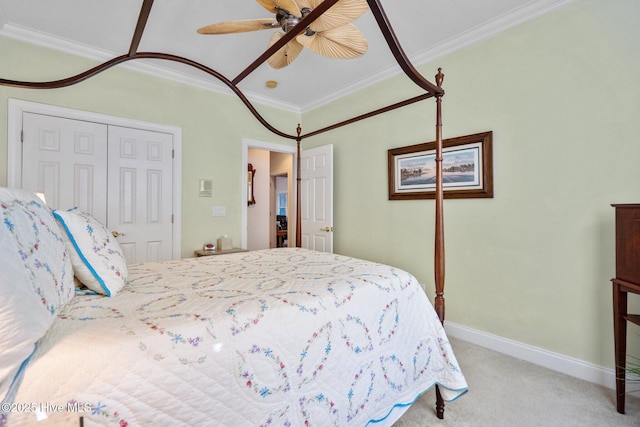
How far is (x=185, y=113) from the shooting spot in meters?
3.40

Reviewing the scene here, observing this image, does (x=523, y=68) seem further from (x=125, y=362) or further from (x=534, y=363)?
(x=125, y=362)

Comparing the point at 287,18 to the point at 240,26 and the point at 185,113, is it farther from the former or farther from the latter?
the point at 185,113

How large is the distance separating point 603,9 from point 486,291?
85.5 inches

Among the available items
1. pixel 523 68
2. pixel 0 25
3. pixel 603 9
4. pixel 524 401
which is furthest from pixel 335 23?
pixel 0 25

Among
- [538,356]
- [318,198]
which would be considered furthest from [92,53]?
[538,356]

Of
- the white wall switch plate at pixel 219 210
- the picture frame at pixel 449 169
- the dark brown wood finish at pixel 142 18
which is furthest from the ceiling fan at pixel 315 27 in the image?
the white wall switch plate at pixel 219 210

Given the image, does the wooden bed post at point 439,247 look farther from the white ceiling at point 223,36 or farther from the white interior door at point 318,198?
the white interior door at point 318,198

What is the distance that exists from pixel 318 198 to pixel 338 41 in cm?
222

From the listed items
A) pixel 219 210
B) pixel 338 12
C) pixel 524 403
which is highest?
pixel 338 12

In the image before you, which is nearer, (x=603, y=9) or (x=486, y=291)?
(x=603, y=9)

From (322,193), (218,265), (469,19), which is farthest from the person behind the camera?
(322,193)

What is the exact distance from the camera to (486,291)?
8.29 feet

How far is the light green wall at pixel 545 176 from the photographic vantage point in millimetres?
1934

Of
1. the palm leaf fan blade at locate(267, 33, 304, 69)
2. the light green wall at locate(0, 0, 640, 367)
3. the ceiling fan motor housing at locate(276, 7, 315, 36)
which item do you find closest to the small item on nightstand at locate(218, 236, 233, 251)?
the light green wall at locate(0, 0, 640, 367)
